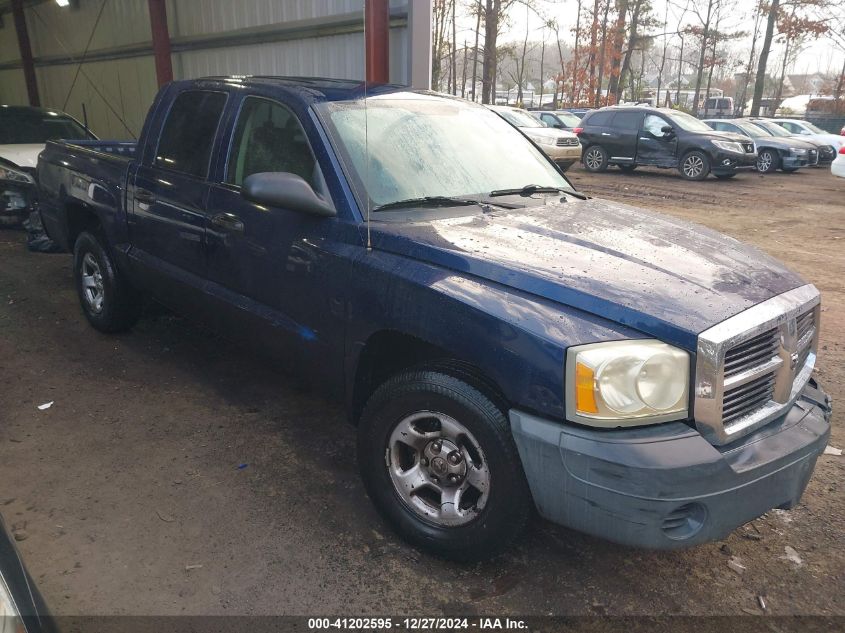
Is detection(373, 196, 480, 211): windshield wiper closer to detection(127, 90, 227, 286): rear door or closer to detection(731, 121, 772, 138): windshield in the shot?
detection(127, 90, 227, 286): rear door

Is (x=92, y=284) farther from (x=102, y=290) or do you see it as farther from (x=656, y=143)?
(x=656, y=143)

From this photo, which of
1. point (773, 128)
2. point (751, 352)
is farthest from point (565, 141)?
point (751, 352)

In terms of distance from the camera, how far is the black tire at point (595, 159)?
18047 mm

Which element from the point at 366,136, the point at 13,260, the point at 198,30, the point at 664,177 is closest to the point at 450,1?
the point at 664,177

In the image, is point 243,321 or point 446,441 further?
point 243,321

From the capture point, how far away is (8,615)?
136 centimetres

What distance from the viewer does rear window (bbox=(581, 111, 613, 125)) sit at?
18016 mm

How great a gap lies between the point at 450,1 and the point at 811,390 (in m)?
36.8

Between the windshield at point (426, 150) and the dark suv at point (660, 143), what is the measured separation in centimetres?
1410

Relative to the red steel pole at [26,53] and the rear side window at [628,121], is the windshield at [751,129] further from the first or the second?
the red steel pole at [26,53]

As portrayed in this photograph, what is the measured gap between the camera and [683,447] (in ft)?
7.01

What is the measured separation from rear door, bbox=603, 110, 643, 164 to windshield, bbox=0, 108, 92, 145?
13.0m

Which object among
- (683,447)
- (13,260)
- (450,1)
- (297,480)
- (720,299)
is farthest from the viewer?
(450,1)

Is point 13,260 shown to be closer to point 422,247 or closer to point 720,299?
point 422,247
